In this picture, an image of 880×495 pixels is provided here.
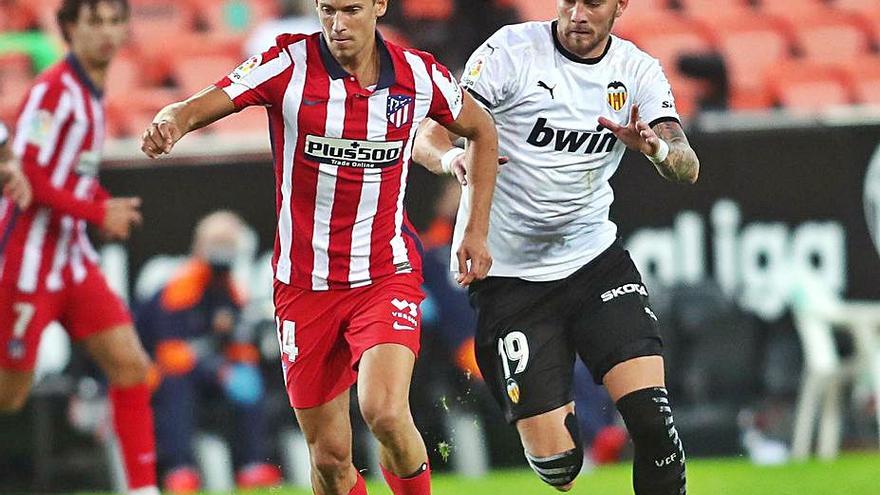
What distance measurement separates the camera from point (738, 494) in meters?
9.17

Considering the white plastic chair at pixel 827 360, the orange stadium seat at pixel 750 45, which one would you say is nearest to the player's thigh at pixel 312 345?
the white plastic chair at pixel 827 360

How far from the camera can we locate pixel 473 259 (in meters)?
6.35

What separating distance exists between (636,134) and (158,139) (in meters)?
1.77

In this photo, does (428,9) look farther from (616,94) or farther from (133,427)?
(616,94)

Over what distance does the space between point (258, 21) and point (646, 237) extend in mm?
3570

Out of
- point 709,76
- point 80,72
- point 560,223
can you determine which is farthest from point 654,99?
point 709,76

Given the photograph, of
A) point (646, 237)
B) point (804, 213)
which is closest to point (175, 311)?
point (646, 237)

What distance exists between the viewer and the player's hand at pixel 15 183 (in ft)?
26.2

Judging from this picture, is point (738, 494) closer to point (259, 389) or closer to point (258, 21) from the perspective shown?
point (259, 389)

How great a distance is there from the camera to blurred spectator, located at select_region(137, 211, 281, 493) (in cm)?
1036

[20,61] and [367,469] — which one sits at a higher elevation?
[20,61]

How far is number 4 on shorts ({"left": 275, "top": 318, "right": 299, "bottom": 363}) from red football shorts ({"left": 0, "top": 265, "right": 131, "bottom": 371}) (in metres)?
2.07

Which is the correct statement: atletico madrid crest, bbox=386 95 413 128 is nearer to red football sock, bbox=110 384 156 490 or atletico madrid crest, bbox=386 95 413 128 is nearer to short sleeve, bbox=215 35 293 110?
short sleeve, bbox=215 35 293 110

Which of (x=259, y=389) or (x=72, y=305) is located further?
(x=259, y=389)
